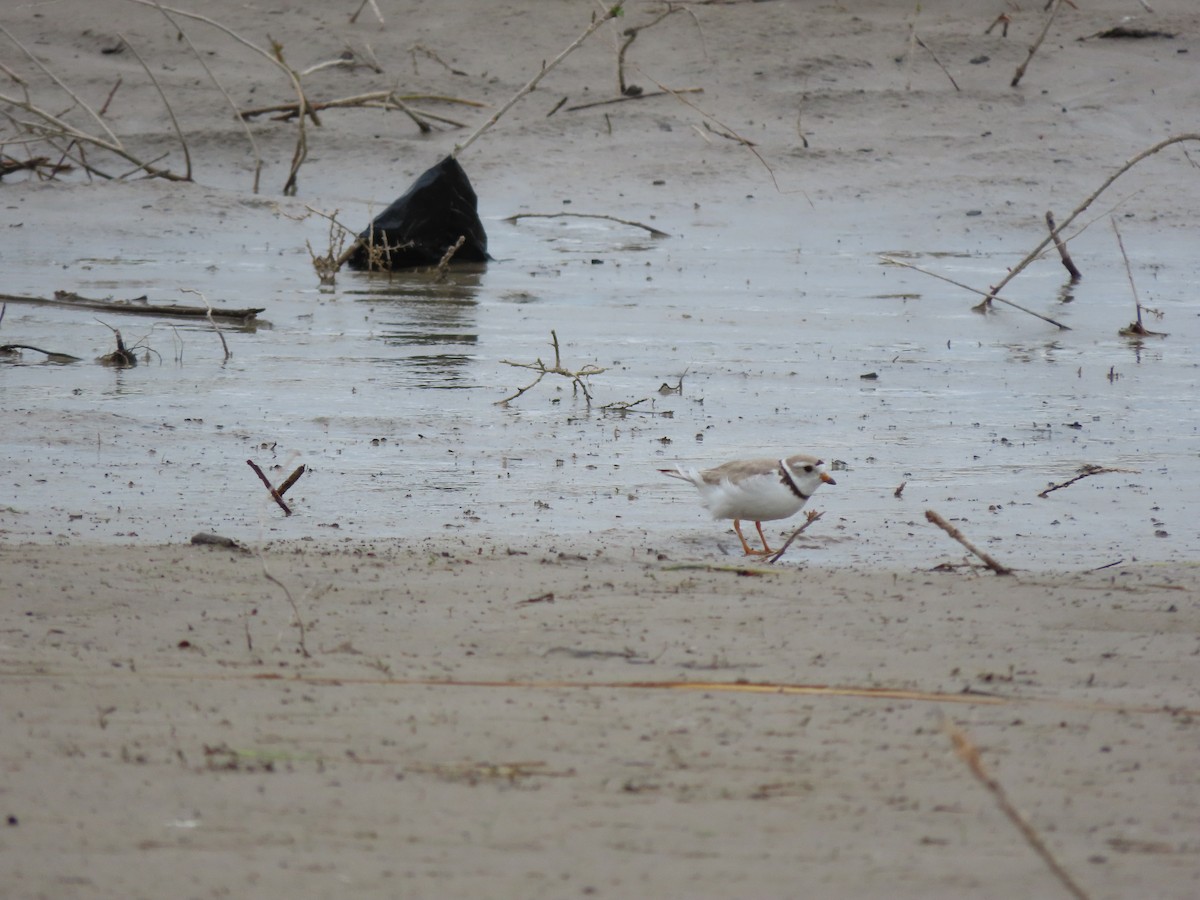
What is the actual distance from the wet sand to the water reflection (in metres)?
0.07

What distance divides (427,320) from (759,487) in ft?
15.6

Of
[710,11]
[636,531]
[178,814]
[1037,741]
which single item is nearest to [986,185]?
[710,11]

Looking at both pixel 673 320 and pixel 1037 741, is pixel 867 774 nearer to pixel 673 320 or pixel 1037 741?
pixel 1037 741

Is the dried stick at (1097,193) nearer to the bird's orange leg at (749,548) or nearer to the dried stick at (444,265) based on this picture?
the bird's orange leg at (749,548)

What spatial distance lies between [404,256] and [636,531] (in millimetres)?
Answer: 6734

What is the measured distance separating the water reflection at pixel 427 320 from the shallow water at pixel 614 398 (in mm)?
43

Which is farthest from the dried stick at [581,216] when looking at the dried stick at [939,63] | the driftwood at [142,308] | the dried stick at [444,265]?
the dried stick at [939,63]

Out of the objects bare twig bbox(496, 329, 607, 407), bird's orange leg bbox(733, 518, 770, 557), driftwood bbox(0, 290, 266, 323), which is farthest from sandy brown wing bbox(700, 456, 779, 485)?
driftwood bbox(0, 290, 266, 323)

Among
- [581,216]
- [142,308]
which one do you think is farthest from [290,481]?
[581,216]

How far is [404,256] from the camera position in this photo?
473 inches

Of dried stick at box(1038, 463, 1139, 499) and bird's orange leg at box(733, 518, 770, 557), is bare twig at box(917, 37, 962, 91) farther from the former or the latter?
bird's orange leg at box(733, 518, 770, 557)

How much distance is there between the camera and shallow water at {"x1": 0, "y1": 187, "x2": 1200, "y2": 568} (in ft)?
19.4

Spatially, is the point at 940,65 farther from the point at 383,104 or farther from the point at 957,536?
the point at 957,536

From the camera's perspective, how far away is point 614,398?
795 centimetres
